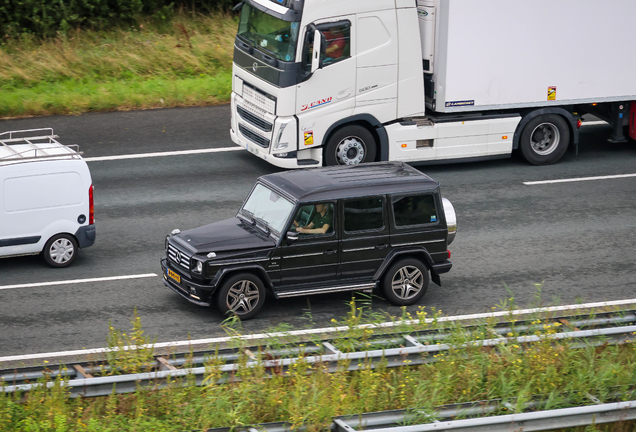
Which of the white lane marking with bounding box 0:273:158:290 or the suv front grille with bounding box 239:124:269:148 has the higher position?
the suv front grille with bounding box 239:124:269:148

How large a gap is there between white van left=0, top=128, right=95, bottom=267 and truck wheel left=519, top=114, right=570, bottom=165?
30.4 feet

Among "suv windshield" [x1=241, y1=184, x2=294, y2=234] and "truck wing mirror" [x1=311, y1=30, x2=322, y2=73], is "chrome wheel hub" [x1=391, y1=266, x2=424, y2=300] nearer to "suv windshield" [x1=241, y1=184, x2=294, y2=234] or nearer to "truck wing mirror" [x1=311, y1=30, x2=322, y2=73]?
"suv windshield" [x1=241, y1=184, x2=294, y2=234]

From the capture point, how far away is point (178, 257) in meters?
11.7

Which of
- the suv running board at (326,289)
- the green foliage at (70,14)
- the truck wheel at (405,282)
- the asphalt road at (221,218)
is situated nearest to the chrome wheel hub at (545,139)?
the asphalt road at (221,218)

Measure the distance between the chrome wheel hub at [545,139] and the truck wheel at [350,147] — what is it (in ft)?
11.8

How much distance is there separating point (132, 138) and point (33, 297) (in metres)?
7.69

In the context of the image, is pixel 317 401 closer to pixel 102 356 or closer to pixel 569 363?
pixel 569 363

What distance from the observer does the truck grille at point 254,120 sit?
55.9 ft

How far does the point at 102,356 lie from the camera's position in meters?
10.5

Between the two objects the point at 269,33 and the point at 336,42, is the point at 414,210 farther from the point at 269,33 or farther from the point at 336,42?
the point at 269,33

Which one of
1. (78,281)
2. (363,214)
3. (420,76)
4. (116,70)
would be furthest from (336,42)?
(116,70)

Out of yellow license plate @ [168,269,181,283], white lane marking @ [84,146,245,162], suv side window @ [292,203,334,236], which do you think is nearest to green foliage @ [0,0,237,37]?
white lane marking @ [84,146,245,162]

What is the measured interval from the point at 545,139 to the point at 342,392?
37.8ft

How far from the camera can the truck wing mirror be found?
16.1m
